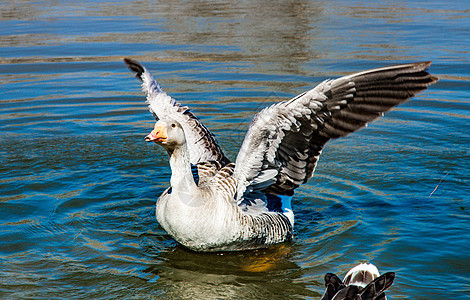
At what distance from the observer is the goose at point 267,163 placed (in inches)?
232

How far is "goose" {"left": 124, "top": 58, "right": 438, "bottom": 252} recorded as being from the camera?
5.90m

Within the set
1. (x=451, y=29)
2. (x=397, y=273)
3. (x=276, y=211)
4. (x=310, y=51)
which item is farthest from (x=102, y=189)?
(x=451, y=29)

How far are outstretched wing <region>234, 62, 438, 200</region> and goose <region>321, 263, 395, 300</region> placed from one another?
1.71 meters

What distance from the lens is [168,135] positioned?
6238mm

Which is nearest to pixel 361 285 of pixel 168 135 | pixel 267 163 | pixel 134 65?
pixel 267 163

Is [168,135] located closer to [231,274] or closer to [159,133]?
[159,133]

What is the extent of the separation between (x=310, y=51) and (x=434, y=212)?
852 centimetres

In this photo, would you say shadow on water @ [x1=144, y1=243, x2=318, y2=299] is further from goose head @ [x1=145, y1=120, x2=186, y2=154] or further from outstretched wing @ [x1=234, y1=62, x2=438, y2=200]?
goose head @ [x1=145, y1=120, x2=186, y2=154]

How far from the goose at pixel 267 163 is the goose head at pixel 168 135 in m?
0.01

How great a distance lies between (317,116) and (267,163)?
866 millimetres

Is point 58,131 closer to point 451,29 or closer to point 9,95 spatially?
point 9,95

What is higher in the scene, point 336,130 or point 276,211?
point 336,130

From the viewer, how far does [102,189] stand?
833cm

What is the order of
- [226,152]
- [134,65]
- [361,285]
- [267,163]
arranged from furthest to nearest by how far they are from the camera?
1. [226,152]
2. [134,65]
3. [267,163]
4. [361,285]
